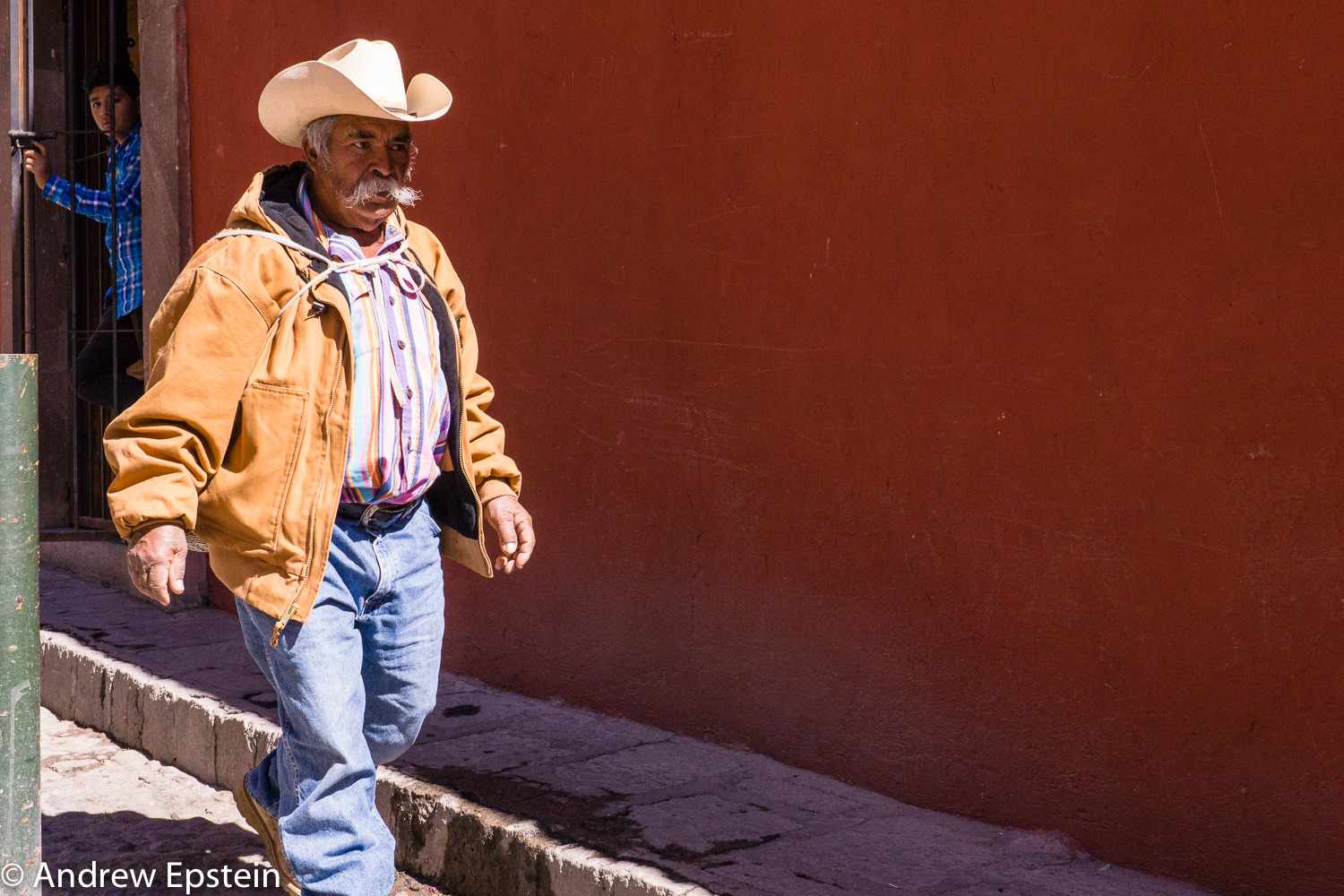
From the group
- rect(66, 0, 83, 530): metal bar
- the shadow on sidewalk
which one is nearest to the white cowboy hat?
the shadow on sidewalk

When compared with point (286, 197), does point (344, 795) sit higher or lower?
lower

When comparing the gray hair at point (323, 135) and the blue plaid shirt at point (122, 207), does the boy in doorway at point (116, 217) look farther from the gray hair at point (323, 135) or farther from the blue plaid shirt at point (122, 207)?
the gray hair at point (323, 135)

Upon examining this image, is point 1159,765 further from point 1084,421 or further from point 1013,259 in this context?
point 1013,259

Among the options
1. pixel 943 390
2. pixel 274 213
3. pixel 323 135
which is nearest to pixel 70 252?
pixel 323 135

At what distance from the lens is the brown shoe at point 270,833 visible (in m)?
3.22

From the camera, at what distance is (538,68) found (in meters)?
4.66

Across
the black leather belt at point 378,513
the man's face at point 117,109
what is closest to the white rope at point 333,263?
the black leather belt at point 378,513

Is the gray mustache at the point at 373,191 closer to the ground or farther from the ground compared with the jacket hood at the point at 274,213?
farther from the ground

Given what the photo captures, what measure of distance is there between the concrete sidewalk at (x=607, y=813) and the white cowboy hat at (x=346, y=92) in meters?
1.77

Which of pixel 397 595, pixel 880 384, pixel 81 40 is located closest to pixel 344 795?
pixel 397 595

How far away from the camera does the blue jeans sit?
2.87 meters

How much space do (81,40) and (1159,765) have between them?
689cm

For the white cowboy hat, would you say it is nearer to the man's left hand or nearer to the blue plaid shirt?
the man's left hand

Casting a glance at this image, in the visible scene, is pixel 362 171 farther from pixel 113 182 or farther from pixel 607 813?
pixel 113 182
